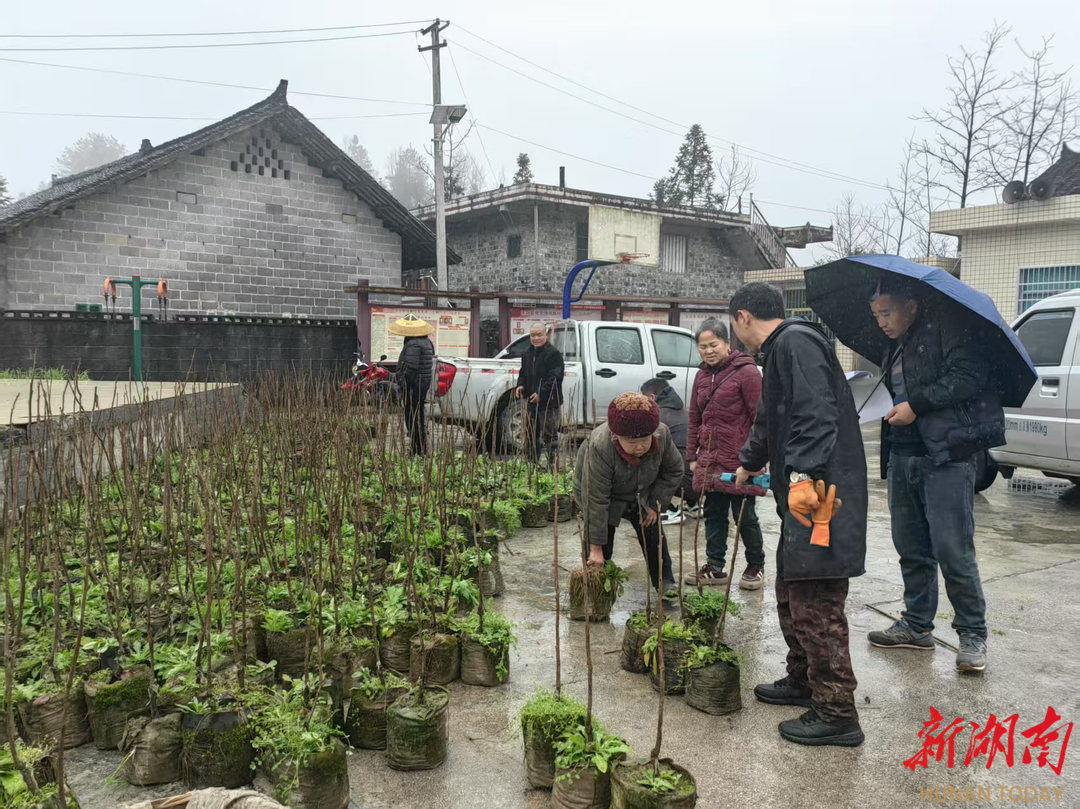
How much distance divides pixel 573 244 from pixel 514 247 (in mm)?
1534

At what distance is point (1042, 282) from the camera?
45.8 feet

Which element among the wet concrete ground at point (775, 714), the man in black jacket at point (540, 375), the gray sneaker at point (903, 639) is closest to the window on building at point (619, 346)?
the man in black jacket at point (540, 375)

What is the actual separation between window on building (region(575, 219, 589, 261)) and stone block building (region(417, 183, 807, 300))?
0.03 m

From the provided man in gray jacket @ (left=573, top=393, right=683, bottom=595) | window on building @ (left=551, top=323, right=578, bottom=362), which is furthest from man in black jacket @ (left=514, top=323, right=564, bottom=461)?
man in gray jacket @ (left=573, top=393, right=683, bottom=595)

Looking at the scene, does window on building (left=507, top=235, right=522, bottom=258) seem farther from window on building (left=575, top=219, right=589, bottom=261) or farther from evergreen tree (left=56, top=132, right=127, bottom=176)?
evergreen tree (left=56, top=132, right=127, bottom=176)

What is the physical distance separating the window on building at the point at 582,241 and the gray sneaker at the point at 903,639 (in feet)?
57.9

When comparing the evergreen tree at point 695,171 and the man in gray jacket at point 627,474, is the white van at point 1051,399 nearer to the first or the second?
the man in gray jacket at point 627,474

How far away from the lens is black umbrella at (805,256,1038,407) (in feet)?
10.3

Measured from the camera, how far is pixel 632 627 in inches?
134

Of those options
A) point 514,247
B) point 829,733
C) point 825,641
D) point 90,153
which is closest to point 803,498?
point 825,641

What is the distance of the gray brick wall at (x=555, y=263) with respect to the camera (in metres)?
20.0

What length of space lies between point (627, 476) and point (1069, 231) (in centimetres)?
1339

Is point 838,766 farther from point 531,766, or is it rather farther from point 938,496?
point 938,496

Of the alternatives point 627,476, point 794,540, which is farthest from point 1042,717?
point 627,476
